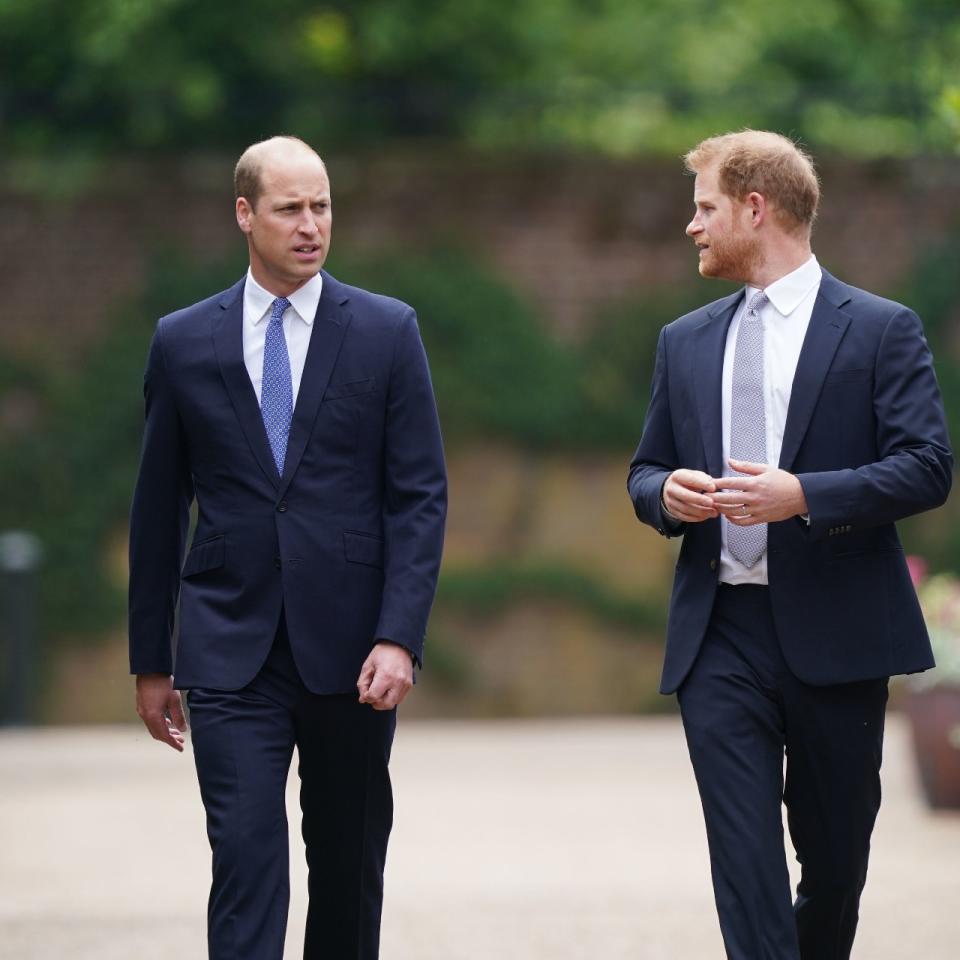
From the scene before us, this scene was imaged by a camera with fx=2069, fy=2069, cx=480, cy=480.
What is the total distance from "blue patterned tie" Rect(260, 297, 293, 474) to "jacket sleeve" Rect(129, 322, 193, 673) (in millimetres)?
228

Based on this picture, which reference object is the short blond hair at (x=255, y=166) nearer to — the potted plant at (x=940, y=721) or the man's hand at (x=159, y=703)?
the man's hand at (x=159, y=703)

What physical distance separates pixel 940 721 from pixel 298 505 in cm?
506

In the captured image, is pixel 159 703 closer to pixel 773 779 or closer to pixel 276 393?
pixel 276 393

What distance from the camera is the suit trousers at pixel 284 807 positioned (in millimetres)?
4320

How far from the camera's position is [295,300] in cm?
471

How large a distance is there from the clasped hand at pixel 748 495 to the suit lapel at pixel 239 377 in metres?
0.93

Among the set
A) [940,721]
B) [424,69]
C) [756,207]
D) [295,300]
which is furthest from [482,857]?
[424,69]

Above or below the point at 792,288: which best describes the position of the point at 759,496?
below

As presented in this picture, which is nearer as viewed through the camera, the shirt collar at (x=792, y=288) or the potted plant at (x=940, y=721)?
the shirt collar at (x=792, y=288)

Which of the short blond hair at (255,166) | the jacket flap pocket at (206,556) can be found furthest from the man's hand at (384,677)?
the short blond hair at (255,166)

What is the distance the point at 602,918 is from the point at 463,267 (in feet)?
26.2

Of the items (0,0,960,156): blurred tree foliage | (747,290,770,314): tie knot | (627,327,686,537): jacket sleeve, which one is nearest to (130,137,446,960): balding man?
(627,327,686,537): jacket sleeve

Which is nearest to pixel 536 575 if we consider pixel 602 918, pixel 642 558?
pixel 642 558

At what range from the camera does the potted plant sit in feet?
29.1
